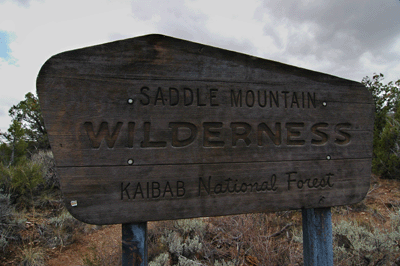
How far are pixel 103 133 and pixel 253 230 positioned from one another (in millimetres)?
2342

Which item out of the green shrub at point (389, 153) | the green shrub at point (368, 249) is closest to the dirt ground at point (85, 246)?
the green shrub at point (368, 249)

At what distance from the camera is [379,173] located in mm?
Result: 5883

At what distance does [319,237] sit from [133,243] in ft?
3.63

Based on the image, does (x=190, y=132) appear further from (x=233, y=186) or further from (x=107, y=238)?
(x=107, y=238)

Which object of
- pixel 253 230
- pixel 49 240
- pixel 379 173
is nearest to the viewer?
pixel 253 230

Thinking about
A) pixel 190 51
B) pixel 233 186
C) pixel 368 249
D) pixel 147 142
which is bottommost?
pixel 368 249

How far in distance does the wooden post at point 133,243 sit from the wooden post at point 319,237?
1002 mm

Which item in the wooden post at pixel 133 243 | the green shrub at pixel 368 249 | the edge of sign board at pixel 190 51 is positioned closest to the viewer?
the edge of sign board at pixel 190 51

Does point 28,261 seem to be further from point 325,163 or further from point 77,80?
point 325,163

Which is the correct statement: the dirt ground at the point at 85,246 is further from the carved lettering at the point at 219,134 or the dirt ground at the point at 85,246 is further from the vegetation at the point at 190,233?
the carved lettering at the point at 219,134

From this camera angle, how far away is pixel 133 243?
3.76ft

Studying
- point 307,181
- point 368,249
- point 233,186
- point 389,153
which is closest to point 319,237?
point 307,181

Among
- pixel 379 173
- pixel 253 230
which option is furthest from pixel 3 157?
pixel 379 173

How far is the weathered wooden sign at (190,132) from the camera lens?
3.41ft
